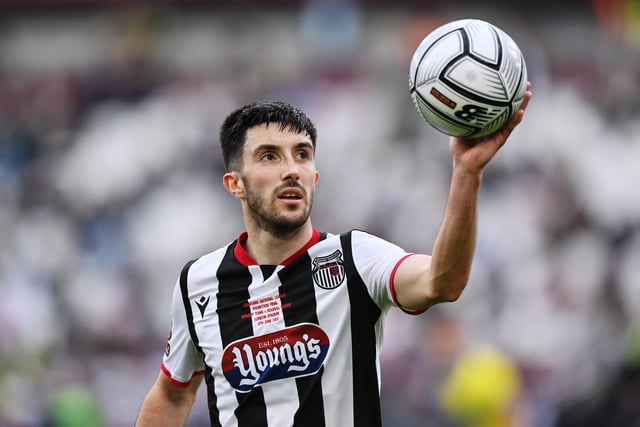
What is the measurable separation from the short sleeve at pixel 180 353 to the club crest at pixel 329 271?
68cm

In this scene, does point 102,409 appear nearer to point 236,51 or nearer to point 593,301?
point 593,301

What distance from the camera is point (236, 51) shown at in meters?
19.9

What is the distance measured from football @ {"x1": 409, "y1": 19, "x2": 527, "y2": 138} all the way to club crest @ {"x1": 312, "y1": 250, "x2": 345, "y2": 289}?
82cm

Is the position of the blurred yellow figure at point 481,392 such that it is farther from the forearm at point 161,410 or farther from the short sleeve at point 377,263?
the short sleeve at point 377,263

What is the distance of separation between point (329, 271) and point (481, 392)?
17.8 ft

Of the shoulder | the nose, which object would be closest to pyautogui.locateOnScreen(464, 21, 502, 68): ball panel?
the nose

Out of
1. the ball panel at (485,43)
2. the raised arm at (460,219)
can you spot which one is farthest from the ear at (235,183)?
the ball panel at (485,43)

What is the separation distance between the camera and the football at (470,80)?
3.58m

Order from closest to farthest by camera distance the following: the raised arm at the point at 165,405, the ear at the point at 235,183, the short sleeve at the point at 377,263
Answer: the short sleeve at the point at 377,263 → the ear at the point at 235,183 → the raised arm at the point at 165,405

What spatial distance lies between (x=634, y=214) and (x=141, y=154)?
7421 mm

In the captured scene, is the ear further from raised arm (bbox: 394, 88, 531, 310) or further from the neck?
raised arm (bbox: 394, 88, 531, 310)

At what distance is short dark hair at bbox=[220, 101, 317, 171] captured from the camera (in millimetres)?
4574

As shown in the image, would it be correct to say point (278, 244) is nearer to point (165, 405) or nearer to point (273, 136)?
point (273, 136)

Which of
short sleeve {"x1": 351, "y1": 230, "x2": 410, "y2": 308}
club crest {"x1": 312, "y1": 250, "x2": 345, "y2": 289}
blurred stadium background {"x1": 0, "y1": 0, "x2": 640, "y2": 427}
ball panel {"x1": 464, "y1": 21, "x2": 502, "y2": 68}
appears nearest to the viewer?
ball panel {"x1": 464, "y1": 21, "x2": 502, "y2": 68}
